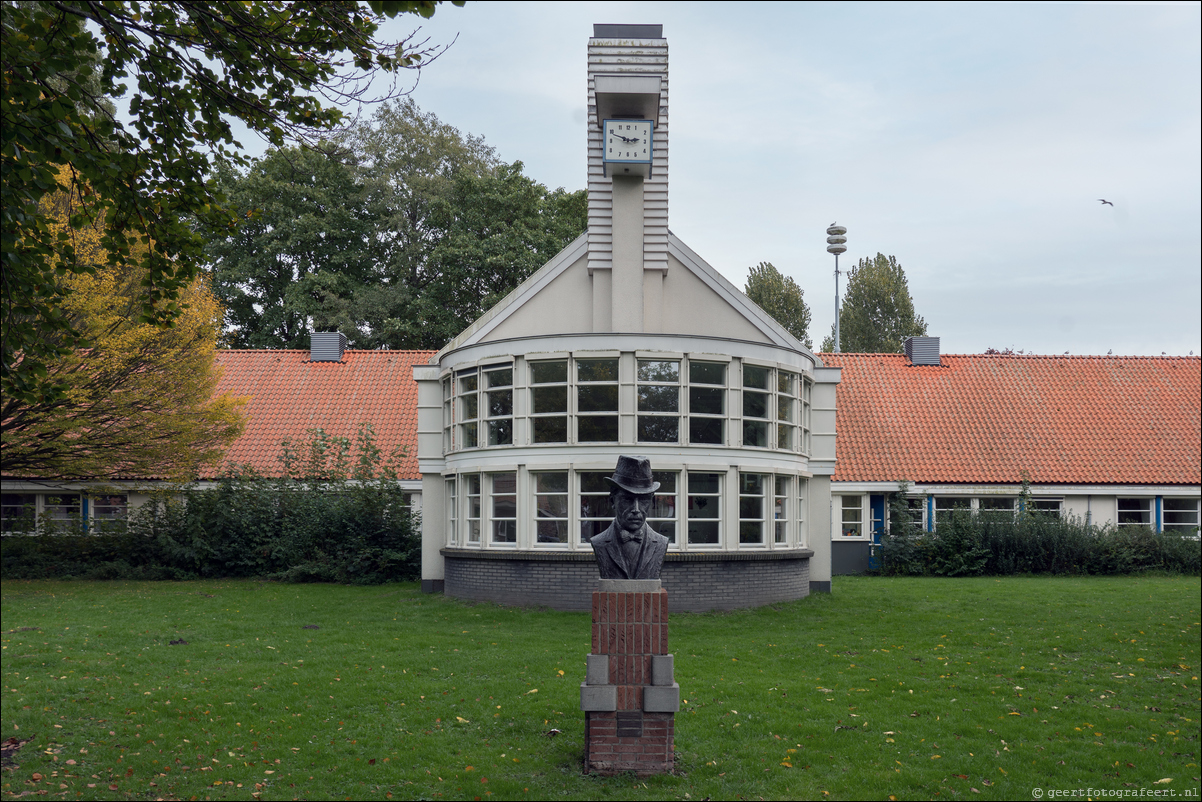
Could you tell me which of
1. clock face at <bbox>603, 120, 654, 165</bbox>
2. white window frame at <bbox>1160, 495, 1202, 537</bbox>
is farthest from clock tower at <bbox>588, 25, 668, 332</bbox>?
white window frame at <bbox>1160, 495, 1202, 537</bbox>

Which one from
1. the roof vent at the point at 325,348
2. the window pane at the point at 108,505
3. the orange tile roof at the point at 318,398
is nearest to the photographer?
the window pane at the point at 108,505

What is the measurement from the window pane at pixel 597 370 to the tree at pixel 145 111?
994 cm

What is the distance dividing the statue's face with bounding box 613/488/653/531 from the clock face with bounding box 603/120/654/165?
10.7 metres

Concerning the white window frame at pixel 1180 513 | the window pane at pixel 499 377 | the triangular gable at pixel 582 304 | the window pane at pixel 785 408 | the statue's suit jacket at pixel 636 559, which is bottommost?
the white window frame at pixel 1180 513

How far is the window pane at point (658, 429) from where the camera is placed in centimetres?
1891

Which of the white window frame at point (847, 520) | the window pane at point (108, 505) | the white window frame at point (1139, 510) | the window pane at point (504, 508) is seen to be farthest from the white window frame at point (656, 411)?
the white window frame at point (1139, 510)

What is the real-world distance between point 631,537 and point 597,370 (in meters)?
9.57

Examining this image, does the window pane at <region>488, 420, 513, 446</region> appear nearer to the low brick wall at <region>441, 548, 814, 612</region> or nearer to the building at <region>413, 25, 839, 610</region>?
the building at <region>413, 25, 839, 610</region>

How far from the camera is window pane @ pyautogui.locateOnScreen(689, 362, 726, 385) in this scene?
19.2 meters

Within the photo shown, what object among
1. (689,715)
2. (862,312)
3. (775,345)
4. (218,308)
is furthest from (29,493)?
(862,312)

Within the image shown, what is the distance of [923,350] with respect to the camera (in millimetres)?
33781

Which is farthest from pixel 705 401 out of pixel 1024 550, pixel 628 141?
pixel 1024 550

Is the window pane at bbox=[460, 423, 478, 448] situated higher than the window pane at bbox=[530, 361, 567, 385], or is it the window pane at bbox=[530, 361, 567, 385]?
the window pane at bbox=[530, 361, 567, 385]

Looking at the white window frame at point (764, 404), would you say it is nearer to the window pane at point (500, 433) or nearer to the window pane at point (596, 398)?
the window pane at point (596, 398)
